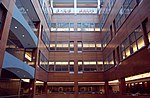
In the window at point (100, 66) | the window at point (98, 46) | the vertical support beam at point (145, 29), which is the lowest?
the window at point (100, 66)

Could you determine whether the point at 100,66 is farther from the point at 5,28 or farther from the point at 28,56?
the point at 5,28

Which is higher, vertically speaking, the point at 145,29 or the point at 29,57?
the point at 145,29

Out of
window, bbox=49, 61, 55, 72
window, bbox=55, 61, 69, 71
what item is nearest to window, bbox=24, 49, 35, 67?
window, bbox=49, 61, 55, 72

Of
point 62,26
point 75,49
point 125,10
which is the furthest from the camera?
point 62,26

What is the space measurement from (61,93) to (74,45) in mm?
9215

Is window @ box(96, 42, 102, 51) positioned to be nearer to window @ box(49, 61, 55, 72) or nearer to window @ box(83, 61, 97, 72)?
window @ box(83, 61, 97, 72)

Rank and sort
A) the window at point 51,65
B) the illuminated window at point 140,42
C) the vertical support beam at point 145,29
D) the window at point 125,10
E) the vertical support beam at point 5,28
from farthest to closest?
the window at point 51,65 < the window at point 125,10 < the illuminated window at point 140,42 < the vertical support beam at point 145,29 < the vertical support beam at point 5,28

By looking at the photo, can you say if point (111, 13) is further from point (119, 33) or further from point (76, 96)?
point (76, 96)

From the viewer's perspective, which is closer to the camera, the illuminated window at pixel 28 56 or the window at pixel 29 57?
the window at pixel 29 57

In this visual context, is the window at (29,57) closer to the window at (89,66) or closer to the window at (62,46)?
the window at (62,46)

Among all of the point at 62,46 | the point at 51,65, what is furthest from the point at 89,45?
the point at 51,65

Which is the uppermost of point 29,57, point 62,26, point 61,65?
point 62,26

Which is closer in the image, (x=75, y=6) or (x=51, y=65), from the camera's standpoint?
(x=51, y=65)

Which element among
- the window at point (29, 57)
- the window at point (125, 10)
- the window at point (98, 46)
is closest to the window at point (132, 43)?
the window at point (125, 10)
